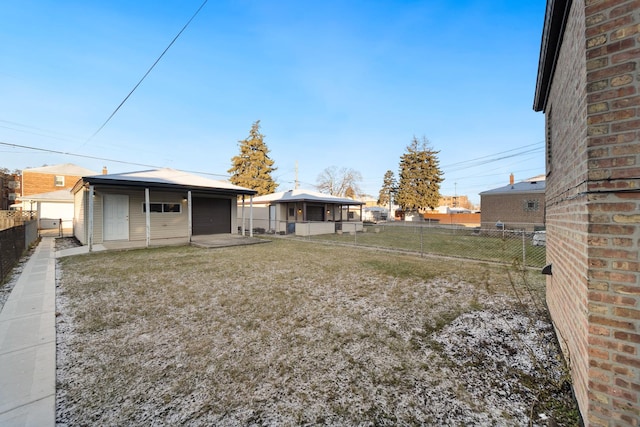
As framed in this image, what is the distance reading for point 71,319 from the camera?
156 inches

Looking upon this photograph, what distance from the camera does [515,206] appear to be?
20.0 meters

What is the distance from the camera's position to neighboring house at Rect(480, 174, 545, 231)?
19.1m

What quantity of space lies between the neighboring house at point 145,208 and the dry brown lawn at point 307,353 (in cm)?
615

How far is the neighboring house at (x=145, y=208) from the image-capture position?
1144 cm

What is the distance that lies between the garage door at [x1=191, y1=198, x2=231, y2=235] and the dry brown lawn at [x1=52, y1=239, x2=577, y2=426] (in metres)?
9.14

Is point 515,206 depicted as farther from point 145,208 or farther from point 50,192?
point 50,192

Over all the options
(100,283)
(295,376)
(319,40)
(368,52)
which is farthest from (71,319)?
(368,52)

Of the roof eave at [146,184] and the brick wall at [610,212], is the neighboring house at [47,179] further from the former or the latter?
the brick wall at [610,212]

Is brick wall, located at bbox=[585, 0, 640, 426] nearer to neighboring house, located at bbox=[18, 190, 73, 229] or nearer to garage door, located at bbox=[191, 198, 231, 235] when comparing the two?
garage door, located at bbox=[191, 198, 231, 235]

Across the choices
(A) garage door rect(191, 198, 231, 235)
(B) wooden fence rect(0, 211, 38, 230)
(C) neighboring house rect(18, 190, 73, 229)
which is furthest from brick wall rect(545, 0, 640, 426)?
(C) neighboring house rect(18, 190, 73, 229)

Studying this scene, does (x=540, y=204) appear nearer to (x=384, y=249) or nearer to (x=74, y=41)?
(x=384, y=249)

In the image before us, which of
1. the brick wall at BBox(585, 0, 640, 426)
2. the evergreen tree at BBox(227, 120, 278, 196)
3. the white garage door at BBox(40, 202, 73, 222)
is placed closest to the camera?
the brick wall at BBox(585, 0, 640, 426)

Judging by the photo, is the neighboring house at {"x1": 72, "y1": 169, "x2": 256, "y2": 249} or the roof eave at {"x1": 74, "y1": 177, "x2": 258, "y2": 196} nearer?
the roof eave at {"x1": 74, "y1": 177, "x2": 258, "y2": 196}

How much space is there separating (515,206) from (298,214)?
656 inches
